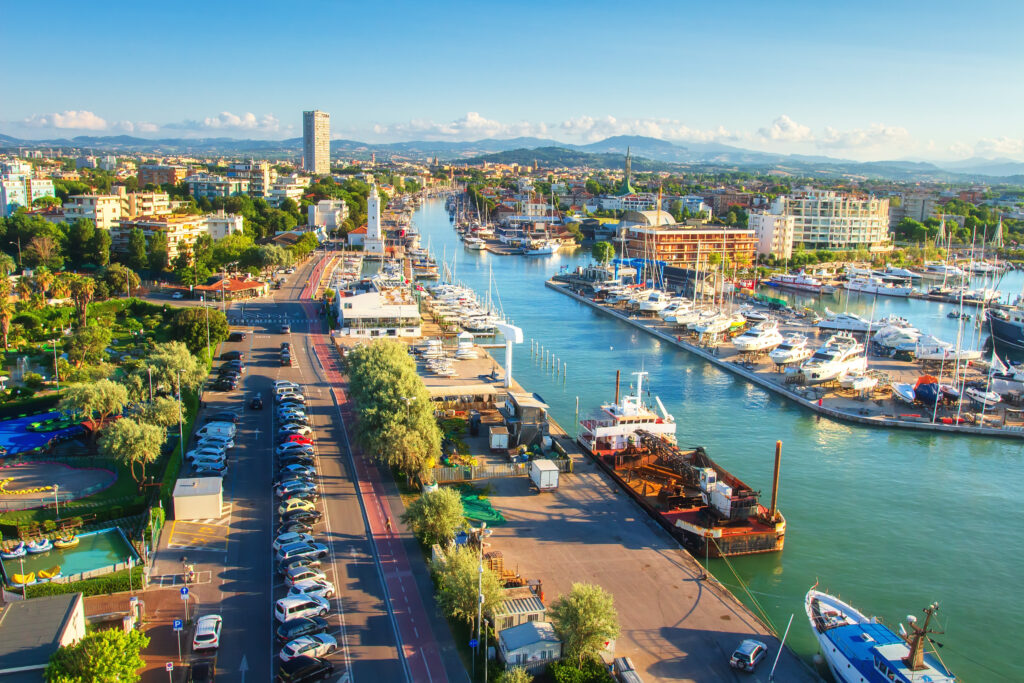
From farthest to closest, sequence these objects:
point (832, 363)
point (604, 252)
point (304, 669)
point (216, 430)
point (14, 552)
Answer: point (604, 252) → point (832, 363) → point (216, 430) → point (14, 552) → point (304, 669)

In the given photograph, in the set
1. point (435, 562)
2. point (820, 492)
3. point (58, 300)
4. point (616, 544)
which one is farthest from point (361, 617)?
point (58, 300)

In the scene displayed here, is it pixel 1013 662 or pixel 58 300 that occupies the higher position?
pixel 58 300

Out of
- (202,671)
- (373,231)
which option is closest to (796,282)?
(373,231)

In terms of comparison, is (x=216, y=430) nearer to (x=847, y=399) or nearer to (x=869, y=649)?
(x=869, y=649)

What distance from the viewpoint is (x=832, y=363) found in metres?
20.6

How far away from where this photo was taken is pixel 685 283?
35.5 meters

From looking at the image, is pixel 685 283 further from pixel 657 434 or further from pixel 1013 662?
pixel 1013 662

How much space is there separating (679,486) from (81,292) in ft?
66.9

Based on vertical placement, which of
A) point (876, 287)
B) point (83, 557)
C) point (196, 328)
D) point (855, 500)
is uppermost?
point (196, 328)

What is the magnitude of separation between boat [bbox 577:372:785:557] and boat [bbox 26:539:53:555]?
8.44 m

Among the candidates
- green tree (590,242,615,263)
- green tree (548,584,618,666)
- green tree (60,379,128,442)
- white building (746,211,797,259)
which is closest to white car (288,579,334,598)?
green tree (548,584,618,666)

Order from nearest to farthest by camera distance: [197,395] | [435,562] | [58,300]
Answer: [435,562] < [197,395] < [58,300]

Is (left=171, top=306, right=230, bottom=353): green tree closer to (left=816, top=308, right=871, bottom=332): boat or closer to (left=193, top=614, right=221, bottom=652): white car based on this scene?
(left=193, top=614, right=221, bottom=652): white car

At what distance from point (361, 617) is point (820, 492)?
29.9ft
